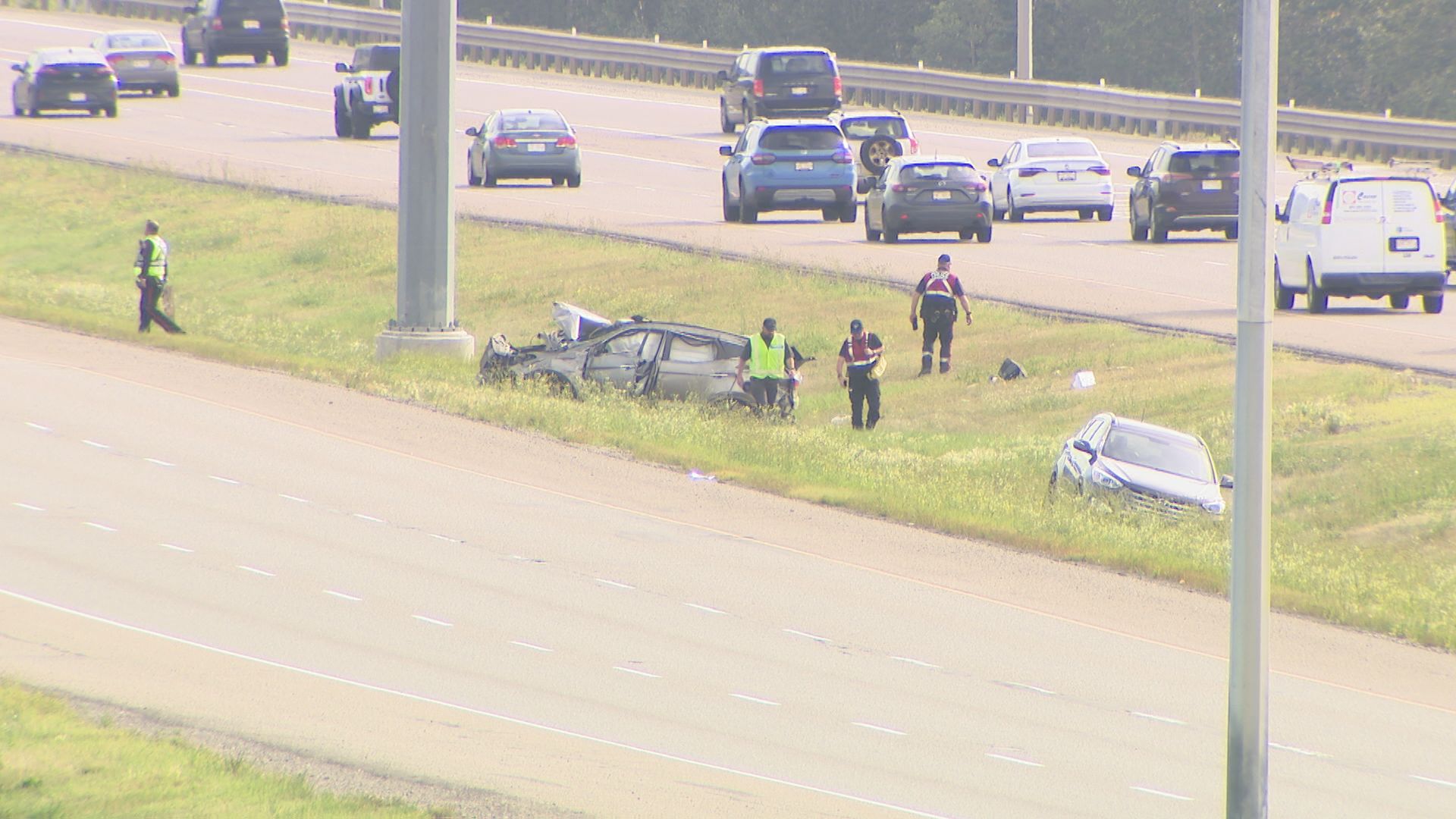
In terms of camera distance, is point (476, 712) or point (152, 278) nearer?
point (476, 712)

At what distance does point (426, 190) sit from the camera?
29.8 m

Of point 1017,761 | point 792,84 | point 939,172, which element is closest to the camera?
point 1017,761

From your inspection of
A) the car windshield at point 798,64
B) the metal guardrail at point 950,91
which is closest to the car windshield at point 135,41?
the metal guardrail at point 950,91

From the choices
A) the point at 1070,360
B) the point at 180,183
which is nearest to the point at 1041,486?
the point at 1070,360

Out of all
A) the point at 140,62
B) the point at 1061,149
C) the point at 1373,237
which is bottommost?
the point at 1373,237

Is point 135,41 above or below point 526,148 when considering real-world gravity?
above

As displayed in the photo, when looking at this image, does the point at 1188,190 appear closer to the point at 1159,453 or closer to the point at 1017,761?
the point at 1159,453

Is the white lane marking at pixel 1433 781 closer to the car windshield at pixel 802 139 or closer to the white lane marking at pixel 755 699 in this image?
the white lane marking at pixel 755 699

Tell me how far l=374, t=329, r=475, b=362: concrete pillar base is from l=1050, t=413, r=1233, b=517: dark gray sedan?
1033 centimetres

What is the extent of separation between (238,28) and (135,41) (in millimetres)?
5531

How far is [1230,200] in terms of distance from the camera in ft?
124

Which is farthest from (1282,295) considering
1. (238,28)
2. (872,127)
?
(238,28)

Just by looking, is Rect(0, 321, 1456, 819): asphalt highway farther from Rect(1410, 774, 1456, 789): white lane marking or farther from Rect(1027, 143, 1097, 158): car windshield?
Rect(1027, 143, 1097, 158): car windshield

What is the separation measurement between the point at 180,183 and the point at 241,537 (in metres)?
30.9
